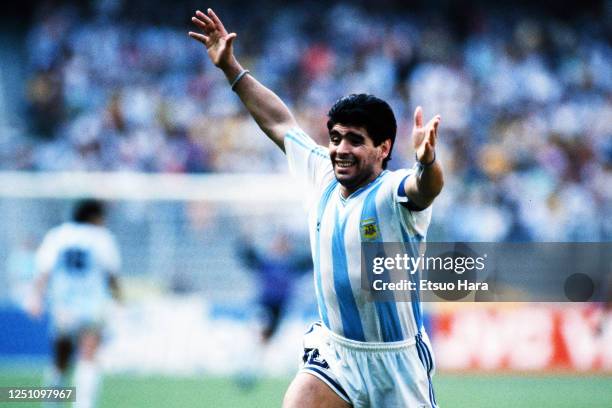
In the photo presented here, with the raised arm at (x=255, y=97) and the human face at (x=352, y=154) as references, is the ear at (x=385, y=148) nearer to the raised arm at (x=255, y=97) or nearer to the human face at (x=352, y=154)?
the human face at (x=352, y=154)

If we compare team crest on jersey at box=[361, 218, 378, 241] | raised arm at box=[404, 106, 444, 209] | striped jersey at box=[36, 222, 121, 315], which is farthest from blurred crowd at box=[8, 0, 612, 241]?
raised arm at box=[404, 106, 444, 209]

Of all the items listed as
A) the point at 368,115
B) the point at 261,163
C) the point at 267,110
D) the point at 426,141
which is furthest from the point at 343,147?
the point at 261,163

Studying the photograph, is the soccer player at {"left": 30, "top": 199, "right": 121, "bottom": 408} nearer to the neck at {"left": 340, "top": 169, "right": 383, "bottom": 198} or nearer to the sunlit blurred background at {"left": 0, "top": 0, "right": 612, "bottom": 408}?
the sunlit blurred background at {"left": 0, "top": 0, "right": 612, "bottom": 408}

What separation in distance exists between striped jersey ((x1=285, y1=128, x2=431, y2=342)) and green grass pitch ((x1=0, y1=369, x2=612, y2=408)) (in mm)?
6146

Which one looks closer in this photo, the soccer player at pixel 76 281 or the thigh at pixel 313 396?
the thigh at pixel 313 396

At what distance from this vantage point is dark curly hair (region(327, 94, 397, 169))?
5.73m

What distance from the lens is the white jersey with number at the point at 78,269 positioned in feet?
38.4

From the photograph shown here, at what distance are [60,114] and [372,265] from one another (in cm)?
1510

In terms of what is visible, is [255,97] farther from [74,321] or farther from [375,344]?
[74,321]

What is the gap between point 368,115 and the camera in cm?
573

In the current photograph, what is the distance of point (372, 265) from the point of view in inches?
222

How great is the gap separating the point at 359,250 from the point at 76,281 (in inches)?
271

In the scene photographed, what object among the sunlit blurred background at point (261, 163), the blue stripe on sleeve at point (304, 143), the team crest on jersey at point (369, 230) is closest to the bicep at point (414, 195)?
the team crest on jersey at point (369, 230)

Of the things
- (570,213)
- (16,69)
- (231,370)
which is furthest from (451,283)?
(16,69)
